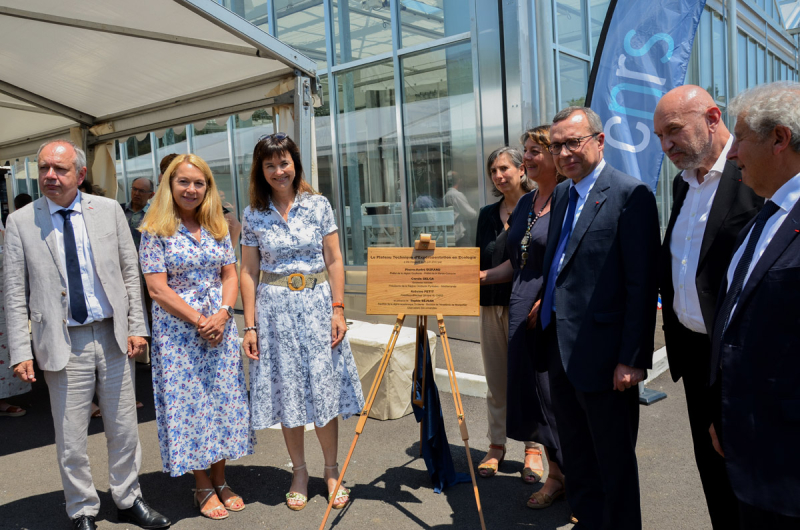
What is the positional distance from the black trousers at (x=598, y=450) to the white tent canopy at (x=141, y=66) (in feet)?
10.3

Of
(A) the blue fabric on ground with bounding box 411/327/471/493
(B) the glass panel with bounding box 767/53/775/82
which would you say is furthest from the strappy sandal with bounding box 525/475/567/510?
(B) the glass panel with bounding box 767/53/775/82

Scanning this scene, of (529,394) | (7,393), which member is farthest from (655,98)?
(7,393)

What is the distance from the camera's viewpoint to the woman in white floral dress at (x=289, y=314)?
3424 millimetres

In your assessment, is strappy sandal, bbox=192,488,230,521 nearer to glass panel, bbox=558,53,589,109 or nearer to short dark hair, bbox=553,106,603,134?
short dark hair, bbox=553,106,603,134

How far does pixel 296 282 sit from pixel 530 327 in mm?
1372

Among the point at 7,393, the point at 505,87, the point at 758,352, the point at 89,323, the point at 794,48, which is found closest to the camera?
the point at 758,352

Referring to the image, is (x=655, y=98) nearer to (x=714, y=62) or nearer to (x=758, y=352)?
(x=758, y=352)

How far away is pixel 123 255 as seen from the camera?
3.32 meters

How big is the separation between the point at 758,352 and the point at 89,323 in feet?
10.0

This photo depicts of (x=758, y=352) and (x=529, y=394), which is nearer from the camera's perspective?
(x=758, y=352)

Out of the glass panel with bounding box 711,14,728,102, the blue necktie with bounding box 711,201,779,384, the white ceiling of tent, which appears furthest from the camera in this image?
the glass panel with bounding box 711,14,728,102

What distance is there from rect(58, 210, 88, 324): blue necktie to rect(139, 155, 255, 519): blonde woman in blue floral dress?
0.33m

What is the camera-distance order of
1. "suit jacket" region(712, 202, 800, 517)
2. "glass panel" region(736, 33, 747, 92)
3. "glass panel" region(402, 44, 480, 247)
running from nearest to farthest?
"suit jacket" region(712, 202, 800, 517)
"glass panel" region(402, 44, 480, 247)
"glass panel" region(736, 33, 747, 92)

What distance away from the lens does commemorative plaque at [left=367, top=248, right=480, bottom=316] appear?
3281 millimetres
